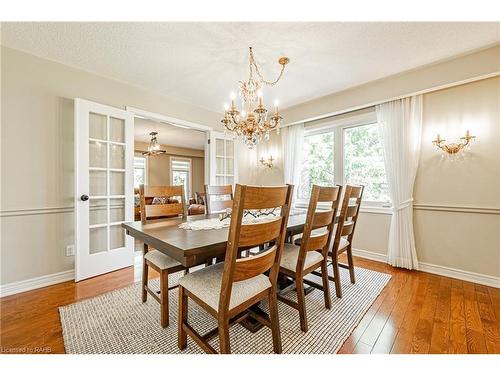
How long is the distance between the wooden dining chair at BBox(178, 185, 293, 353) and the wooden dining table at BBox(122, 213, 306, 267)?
16 centimetres

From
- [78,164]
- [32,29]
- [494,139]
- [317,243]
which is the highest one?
[32,29]

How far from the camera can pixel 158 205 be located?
6.58 ft

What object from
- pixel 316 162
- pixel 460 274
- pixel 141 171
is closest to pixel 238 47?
pixel 316 162

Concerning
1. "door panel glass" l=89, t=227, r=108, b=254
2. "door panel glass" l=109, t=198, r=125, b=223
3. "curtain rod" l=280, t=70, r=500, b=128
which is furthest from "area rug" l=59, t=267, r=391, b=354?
"curtain rod" l=280, t=70, r=500, b=128

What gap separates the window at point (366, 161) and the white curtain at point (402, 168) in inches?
8.1

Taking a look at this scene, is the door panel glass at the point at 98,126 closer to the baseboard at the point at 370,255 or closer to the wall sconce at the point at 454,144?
the baseboard at the point at 370,255

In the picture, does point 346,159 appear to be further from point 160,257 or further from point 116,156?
point 116,156

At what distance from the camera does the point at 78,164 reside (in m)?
2.32

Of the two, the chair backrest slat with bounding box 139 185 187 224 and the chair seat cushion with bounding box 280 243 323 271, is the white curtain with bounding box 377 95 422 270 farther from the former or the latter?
the chair backrest slat with bounding box 139 185 187 224

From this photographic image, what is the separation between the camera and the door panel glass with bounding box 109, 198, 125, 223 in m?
2.66
